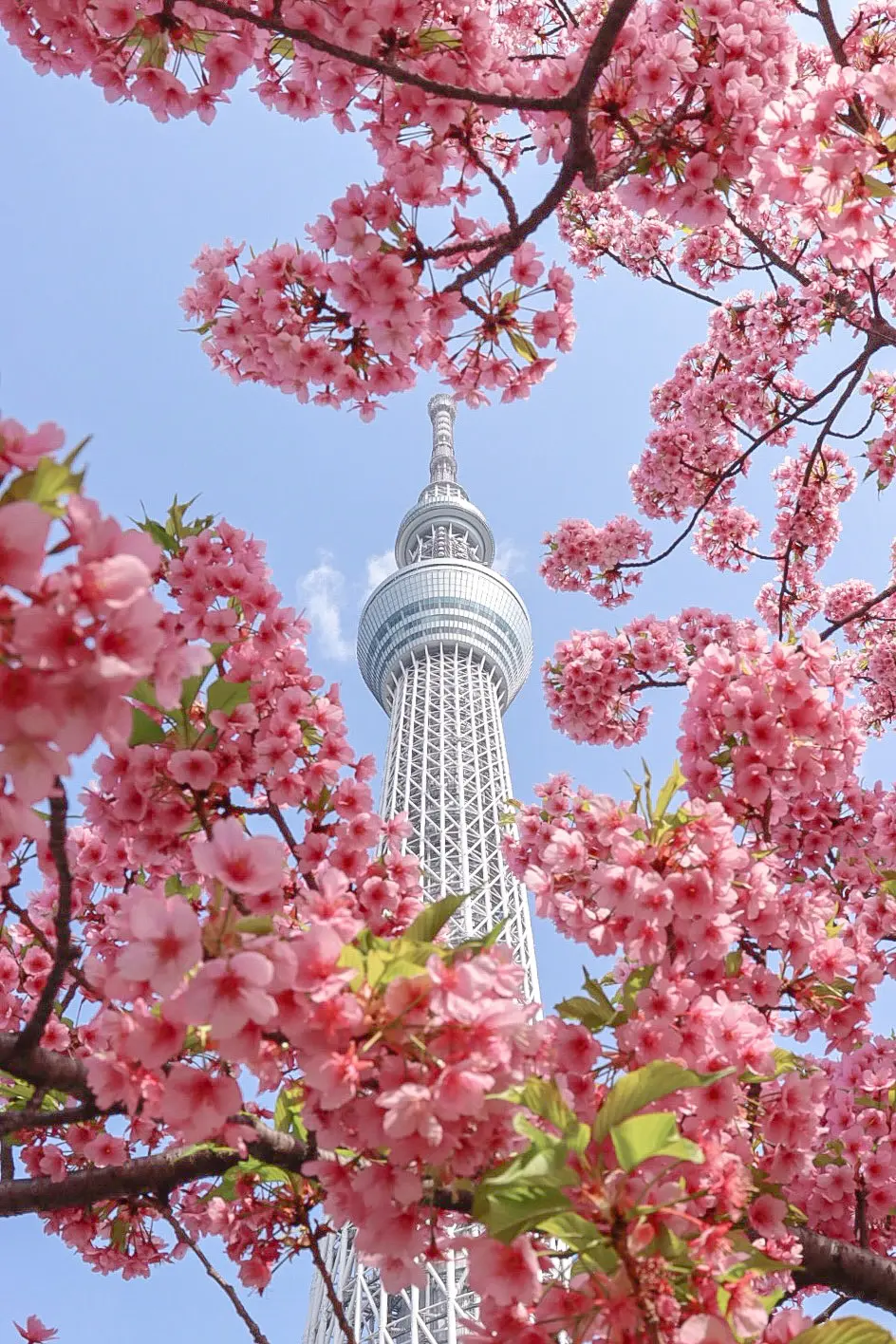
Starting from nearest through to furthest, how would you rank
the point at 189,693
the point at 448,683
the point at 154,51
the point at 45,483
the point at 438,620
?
the point at 45,483, the point at 189,693, the point at 154,51, the point at 448,683, the point at 438,620

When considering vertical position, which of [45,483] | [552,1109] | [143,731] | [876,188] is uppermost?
[876,188]

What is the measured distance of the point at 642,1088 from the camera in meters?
1.19

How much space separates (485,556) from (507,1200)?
150 feet

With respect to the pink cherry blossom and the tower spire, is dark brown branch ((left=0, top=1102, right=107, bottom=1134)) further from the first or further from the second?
the tower spire

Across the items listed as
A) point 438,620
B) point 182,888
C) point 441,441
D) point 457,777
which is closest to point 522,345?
point 182,888

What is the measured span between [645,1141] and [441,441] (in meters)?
49.8

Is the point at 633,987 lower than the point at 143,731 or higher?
lower

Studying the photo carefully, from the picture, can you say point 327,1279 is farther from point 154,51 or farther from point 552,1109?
point 154,51

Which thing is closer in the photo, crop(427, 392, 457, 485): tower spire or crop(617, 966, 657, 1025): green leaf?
crop(617, 966, 657, 1025): green leaf

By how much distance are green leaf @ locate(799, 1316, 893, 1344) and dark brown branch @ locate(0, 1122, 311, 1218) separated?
795mm

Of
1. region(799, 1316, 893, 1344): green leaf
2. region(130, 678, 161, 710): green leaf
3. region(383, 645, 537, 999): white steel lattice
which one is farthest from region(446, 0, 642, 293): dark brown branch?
region(383, 645, 537, 999): white steel lattice

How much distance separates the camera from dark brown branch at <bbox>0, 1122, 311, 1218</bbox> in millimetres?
1523

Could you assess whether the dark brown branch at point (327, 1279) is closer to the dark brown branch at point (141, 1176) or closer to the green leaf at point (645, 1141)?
the dark brown branch at point (141, 1176)

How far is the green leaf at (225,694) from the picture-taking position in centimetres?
205
